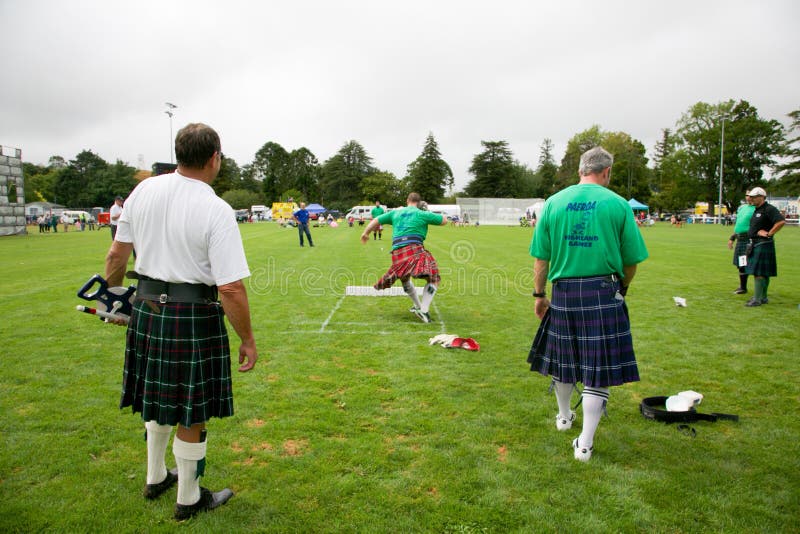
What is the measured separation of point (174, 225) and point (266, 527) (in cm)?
168

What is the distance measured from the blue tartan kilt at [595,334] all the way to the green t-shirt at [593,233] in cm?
10

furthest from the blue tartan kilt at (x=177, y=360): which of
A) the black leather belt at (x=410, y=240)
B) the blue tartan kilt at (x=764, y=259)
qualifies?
the blue tartan kilt at (x=764, y=259)

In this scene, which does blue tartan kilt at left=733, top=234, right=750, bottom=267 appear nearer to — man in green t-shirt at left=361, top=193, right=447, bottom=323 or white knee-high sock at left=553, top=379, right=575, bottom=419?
man in green t-shirt at left=361, top=193, right=447, bottom=323

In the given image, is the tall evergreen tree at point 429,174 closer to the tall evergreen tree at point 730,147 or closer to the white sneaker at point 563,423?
the tall evergreen tree at point 730,147

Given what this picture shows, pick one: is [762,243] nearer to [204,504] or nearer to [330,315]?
[330,315]

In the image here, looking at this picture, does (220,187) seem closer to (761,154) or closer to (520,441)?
(761,154)

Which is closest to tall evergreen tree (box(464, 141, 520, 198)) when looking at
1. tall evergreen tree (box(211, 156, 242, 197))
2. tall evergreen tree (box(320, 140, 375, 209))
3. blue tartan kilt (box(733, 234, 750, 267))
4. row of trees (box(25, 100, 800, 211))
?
row of trees (box(25, 100, 800, 211))

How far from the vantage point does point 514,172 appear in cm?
9938

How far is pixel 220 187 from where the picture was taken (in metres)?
100

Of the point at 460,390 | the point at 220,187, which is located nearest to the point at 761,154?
the point at 460,390

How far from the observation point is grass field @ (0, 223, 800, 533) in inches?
108

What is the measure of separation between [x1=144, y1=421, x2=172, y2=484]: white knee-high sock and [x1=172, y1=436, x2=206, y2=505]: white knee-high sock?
0.14 m

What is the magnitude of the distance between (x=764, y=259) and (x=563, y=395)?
706 centimetres

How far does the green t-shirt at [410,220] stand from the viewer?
708 centimetres
